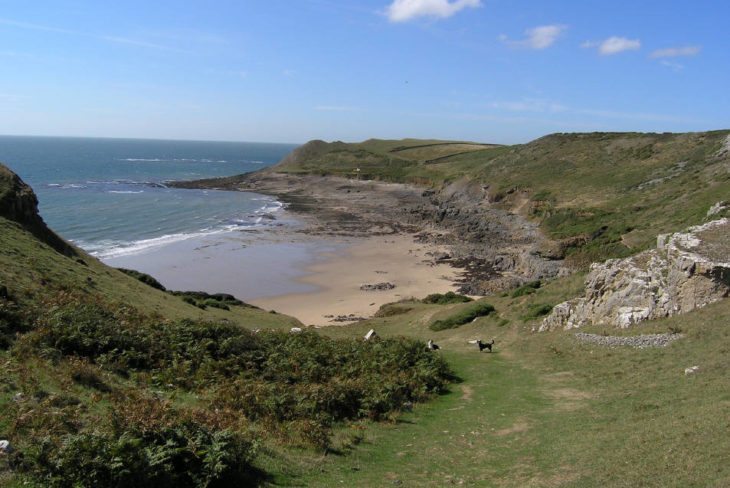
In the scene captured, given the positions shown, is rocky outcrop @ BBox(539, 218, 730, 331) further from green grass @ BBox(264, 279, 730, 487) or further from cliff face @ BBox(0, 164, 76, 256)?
cliff face @ BBox(0, 164, 76, 256)

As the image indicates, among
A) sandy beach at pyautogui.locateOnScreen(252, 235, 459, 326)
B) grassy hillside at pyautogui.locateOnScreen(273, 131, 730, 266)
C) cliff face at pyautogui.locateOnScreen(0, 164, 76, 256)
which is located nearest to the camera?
cliff face at pyautogui.locateOnScreen(0, 164, 76, 256)

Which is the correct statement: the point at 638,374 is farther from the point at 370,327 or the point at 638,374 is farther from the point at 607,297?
the point at 370,327

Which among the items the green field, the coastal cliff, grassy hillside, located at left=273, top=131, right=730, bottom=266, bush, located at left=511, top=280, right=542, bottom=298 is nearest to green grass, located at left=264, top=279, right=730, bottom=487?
the green field

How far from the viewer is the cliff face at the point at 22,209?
33000 mm

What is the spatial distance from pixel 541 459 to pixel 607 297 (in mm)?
16621

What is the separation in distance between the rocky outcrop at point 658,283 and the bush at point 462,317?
6916 mm

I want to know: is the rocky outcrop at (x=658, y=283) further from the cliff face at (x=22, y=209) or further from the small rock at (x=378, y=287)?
the cliff face at (x=22, y=209)

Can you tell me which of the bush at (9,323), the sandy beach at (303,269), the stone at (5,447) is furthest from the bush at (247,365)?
the sandy beach at (303,269)

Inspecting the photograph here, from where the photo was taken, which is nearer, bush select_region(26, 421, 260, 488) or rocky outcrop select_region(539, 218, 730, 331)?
bush select_region(26, 421, 260, 488)

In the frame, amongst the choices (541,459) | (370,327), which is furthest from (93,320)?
(370,327)

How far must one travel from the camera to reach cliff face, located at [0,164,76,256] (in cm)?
3300

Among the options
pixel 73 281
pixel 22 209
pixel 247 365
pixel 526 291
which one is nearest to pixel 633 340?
pixel 526 291

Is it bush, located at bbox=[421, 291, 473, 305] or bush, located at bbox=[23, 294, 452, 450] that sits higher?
bush, located at bbox=[23, 294, 452, 450]

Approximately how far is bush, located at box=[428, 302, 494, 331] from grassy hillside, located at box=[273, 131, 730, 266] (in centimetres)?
1649
